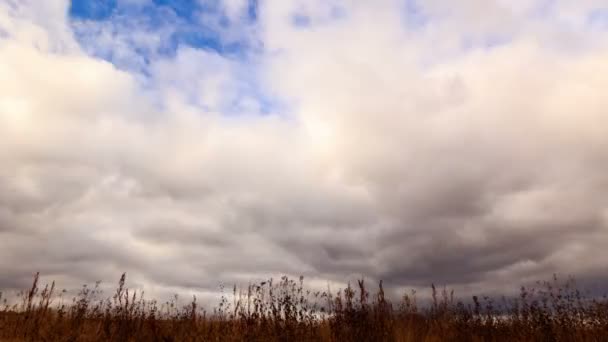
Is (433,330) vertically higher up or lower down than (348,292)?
lower down

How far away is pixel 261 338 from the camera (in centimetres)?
1034

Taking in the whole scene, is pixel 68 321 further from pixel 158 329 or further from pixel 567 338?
pixel 567 338

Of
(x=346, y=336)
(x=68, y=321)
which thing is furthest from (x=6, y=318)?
(x=346, y=336)

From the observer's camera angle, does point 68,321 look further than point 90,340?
Yes

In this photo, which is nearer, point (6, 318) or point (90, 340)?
point (90, 340)

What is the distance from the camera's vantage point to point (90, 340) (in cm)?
1076

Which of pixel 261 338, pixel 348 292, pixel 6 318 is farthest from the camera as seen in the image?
pixel 6 318

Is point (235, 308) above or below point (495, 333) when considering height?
above

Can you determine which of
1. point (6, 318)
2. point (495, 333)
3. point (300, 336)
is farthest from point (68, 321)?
point (495, 333)

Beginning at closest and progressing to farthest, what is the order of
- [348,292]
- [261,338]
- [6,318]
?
[261,338]
[348,292]
[6,318]

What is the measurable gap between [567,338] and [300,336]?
20.0ft

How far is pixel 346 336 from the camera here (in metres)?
10.3

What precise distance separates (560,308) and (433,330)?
315 centimetres

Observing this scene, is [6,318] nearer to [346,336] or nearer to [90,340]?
[90,340]
